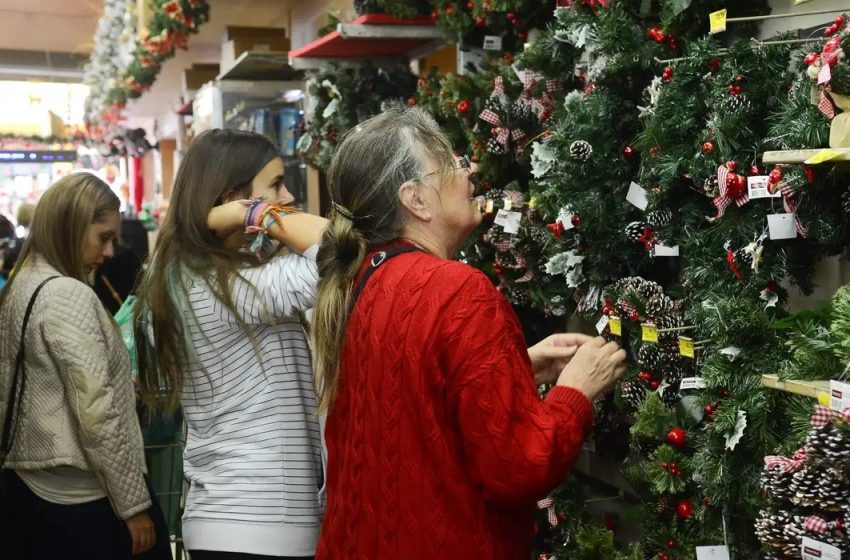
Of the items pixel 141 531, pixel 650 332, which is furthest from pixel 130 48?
pixel 650 332

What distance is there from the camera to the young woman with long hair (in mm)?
2059

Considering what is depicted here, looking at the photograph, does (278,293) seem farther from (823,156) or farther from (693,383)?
(823,156)

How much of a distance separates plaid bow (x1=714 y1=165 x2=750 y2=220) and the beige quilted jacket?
163cm

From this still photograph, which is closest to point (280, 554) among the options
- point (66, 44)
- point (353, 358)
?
point (353, 358)

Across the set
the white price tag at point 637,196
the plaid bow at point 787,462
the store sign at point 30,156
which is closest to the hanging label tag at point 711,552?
the plaid bow at point 787,462

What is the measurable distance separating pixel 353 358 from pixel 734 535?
3.37ft

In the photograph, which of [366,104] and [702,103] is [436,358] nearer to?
[702,103]

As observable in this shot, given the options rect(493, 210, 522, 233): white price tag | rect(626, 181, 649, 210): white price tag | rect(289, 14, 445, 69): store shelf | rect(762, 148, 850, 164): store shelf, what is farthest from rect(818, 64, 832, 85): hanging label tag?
rect(289, 14, 445, 69): store shelf

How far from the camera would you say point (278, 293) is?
2.10m

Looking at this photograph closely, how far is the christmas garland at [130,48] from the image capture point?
6.29 metres

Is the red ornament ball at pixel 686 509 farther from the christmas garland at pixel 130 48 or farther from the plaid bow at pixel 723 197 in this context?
the christmas garland at pixel 130 48

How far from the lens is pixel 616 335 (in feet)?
8.57

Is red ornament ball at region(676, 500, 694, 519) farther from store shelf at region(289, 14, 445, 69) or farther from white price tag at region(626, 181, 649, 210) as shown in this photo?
store shelf at region(289, 14, 445, 69)

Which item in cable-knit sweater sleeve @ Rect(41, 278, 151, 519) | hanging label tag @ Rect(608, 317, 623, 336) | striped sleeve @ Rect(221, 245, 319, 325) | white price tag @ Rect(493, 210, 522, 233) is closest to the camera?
striped sleeve @ Rect(221, 245, 319, 325)
